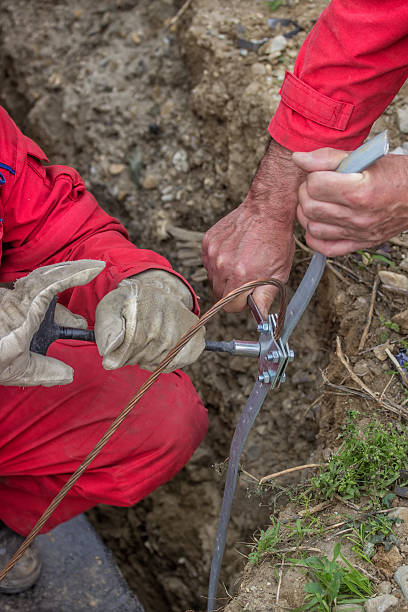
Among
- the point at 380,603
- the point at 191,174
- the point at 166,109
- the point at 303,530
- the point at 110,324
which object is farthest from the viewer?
the point at 166,109

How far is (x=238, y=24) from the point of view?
2639 mm

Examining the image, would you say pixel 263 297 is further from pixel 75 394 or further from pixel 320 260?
pixel 75 394

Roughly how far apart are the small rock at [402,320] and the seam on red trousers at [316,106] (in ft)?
1.98

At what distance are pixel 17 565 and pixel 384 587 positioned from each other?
60.6 inches

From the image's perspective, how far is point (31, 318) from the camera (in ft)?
4.21

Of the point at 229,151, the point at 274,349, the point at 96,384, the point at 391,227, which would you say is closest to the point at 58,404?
the point at 96,384

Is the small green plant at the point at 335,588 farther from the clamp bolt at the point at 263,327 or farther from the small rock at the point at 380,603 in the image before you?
the clamp bolt at the point at 263,327

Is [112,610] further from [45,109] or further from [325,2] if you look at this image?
[325,2]

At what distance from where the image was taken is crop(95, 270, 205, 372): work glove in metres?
1.30

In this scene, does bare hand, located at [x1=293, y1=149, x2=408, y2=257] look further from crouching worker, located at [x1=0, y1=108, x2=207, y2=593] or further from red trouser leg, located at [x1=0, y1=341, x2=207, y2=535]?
red trouser leg, located at [x1=0, y1=341, x2=207, y2=535]

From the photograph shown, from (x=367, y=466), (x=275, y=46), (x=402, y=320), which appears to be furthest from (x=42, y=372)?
(x=275, y=46)

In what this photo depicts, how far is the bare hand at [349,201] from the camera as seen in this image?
3.97 ft

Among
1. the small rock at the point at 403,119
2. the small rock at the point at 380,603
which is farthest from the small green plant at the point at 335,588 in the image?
the small rock at the point at 403,119

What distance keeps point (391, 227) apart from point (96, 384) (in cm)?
95
